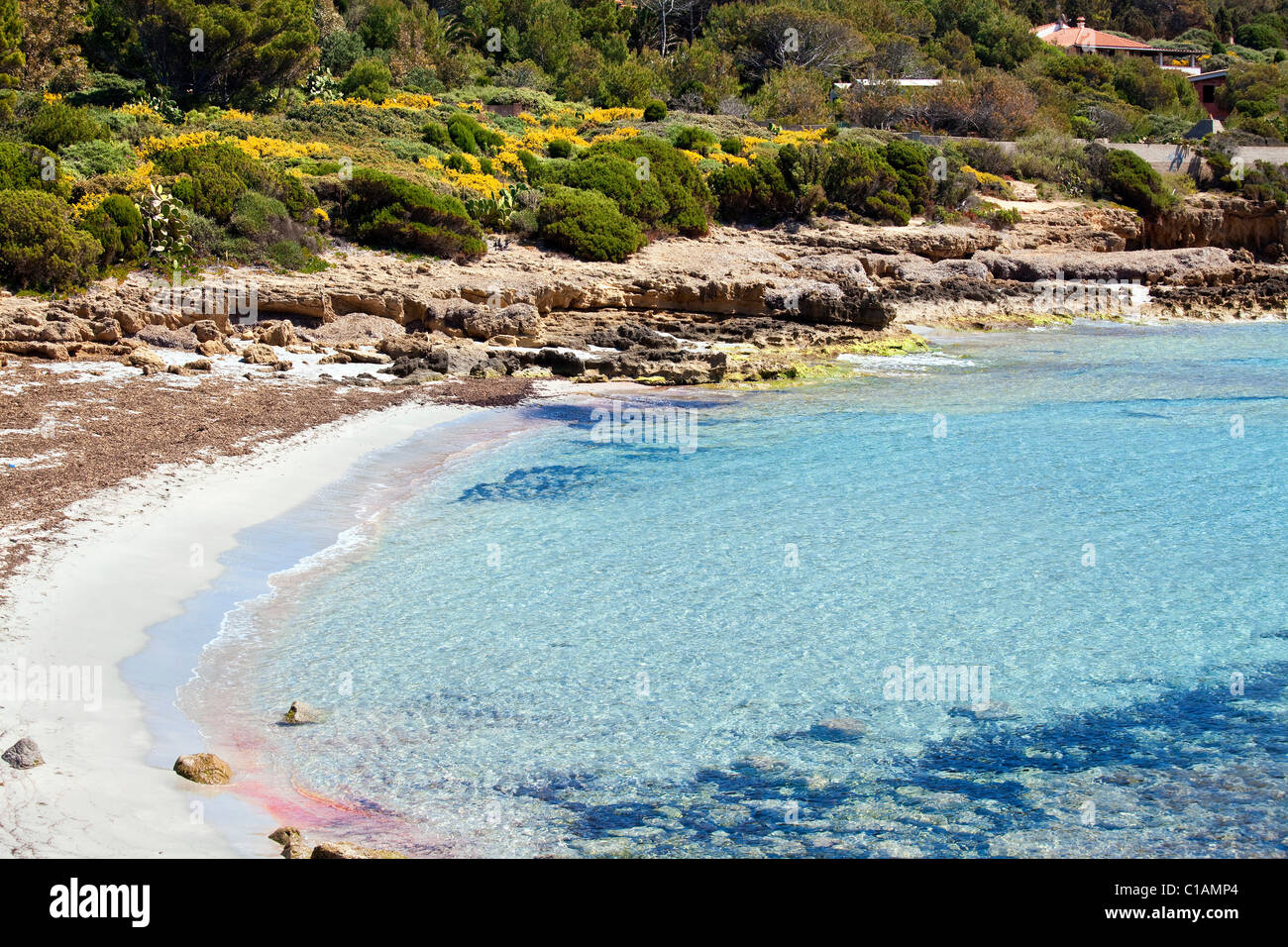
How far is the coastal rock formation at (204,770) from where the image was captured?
5.69m

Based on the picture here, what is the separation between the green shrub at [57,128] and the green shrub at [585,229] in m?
9.59

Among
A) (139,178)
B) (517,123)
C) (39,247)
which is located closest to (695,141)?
(517,123)

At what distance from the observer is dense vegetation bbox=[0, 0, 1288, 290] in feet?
64.5

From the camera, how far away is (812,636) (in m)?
8.25

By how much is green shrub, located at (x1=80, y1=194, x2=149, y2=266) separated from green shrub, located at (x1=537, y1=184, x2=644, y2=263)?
8103 mm

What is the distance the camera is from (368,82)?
34500 millimetres

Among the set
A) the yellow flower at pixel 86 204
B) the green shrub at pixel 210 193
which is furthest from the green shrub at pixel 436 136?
the yellow flower at pixel 86 204

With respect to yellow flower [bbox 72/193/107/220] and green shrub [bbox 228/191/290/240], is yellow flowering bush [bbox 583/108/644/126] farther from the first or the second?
yellow flower [bbox 72/193/107/220]
